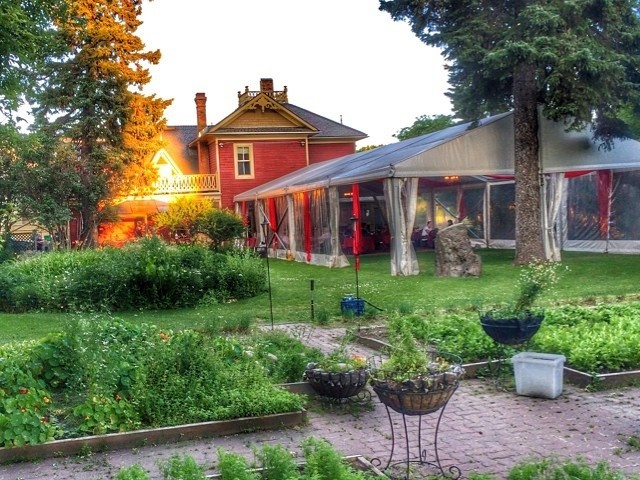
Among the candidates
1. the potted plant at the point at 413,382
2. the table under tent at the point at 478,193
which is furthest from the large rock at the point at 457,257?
the potted plant at the point at 413,382

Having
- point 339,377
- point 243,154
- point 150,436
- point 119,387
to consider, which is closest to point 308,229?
point 243,154

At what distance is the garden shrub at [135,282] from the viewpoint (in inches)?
511

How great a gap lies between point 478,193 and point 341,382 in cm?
2142

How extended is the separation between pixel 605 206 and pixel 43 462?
19.8m

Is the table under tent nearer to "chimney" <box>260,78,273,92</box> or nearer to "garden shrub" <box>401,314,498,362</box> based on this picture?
"garden shrub" <box>401,314,498,362</box>

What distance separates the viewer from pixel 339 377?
6.11 metres

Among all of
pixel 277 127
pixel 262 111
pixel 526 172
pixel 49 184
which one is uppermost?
pixel 262 111

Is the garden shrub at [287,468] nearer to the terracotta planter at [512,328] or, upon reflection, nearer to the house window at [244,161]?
the terracotta planter at [512,328]

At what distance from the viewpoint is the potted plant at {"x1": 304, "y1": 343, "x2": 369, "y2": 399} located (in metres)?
6.11

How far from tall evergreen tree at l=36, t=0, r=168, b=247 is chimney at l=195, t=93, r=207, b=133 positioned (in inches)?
348

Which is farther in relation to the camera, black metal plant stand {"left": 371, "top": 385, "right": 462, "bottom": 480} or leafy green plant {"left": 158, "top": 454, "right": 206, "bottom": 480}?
black metal plant stand {"left": 371, "top": 385, "right": 462, "bottom": 480}

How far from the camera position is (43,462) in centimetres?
501

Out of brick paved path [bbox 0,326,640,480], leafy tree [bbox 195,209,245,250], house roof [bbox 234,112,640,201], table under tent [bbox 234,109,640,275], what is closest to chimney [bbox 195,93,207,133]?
table under tent [bbox 234,109,640,275]

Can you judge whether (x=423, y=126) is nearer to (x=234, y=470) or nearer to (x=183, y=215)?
(x=183, y=215)
